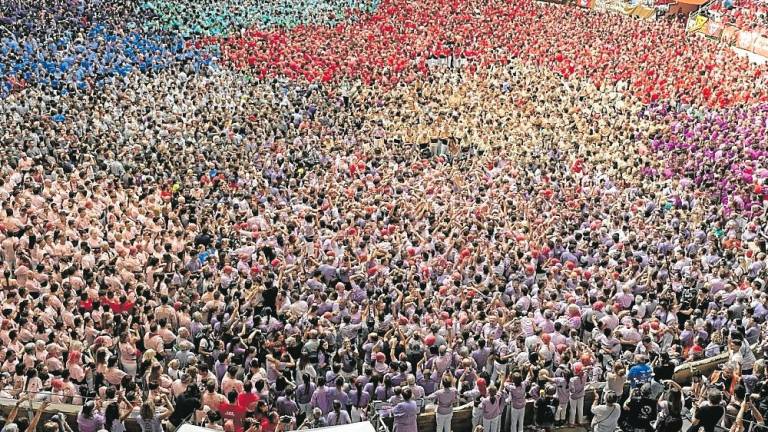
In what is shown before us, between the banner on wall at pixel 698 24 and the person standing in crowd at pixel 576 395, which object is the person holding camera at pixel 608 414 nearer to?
the person standing in crowd at pixel 576 395

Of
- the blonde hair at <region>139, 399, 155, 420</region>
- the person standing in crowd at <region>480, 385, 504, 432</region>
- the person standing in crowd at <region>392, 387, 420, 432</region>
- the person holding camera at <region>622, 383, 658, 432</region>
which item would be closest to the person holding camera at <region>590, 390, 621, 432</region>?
the person holding camera at <region>622, 383, 658, 432</region>

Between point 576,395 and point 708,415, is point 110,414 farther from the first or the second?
point 708,415

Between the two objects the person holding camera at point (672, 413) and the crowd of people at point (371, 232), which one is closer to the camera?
the person holding camera at point (672, 413)

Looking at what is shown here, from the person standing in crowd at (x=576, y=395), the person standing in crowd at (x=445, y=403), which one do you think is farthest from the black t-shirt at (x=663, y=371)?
the person standing in crowd at (x=445, y=403)

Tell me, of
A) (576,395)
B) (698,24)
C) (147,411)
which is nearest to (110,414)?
(147,411)

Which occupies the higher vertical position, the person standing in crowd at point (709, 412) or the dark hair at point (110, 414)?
the person standing in crowd at point (709, 412)

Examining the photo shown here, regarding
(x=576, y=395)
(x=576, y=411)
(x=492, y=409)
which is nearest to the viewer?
(x=492, y=409)
